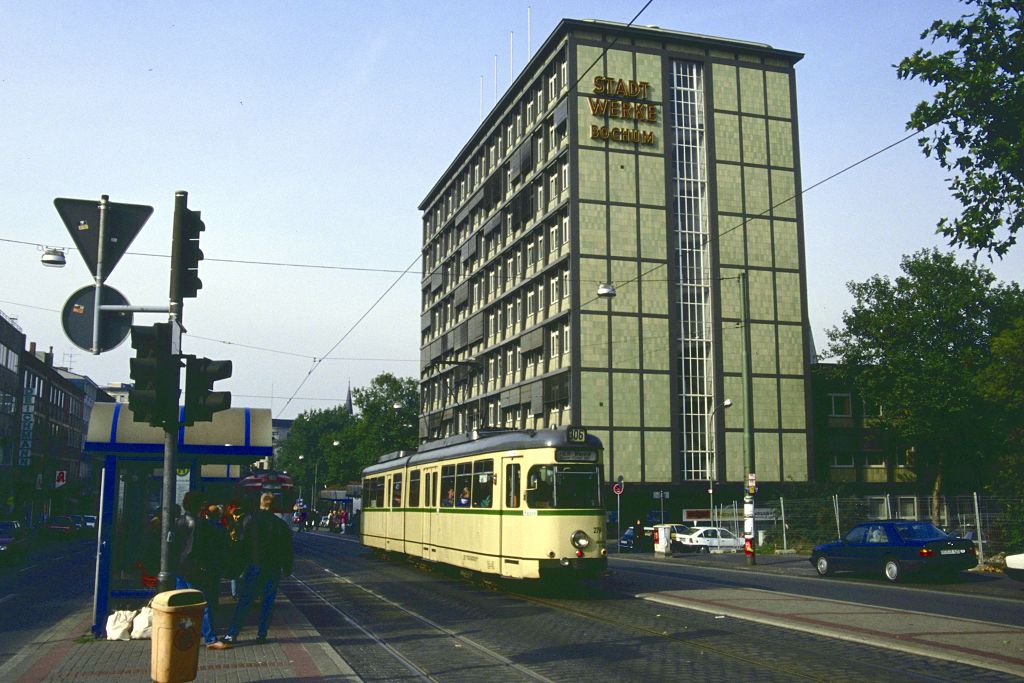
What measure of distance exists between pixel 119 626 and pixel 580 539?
8.17m

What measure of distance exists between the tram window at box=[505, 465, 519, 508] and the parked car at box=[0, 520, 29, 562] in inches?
732

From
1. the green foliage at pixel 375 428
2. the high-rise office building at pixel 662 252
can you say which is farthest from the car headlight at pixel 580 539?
the green foliage at pixel 375 428

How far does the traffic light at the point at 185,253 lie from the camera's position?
9945 millimetres

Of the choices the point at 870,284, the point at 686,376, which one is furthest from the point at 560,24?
the point at 870,284

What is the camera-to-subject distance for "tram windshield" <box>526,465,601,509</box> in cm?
1756

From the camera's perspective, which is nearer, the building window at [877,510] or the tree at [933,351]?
the building window at [877,510]

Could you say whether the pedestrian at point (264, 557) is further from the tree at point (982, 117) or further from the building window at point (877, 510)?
the building window at point (877, 510)

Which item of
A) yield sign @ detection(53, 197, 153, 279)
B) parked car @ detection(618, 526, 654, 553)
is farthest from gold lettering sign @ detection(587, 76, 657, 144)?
yield sign @ detection(53, 197, 153, 279)

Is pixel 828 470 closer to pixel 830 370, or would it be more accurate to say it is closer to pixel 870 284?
pixel 830 370

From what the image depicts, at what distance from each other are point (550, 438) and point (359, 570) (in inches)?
410

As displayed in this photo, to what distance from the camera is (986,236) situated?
19219mm

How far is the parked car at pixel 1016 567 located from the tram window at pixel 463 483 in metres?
10.4

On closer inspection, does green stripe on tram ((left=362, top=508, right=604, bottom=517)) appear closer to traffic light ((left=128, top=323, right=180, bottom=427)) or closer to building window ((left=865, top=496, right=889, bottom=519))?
traffic light ((left=128, top=323, right=180, bottom=427))

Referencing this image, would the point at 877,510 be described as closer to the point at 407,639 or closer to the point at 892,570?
the point at 892,570
